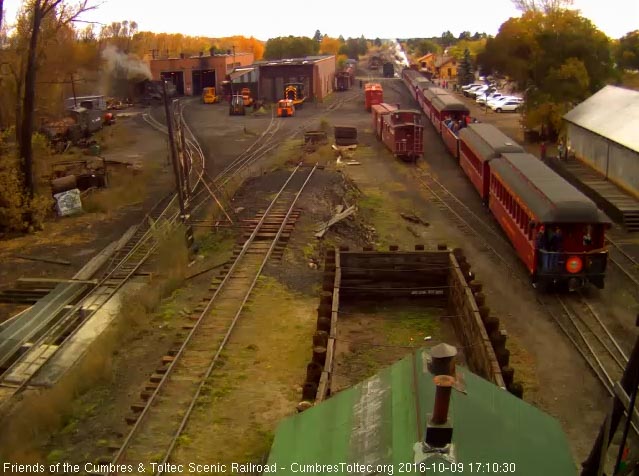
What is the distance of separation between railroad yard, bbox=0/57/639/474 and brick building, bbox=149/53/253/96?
44.3 metres

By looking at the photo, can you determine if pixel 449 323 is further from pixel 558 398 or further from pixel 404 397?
pixel 404 397

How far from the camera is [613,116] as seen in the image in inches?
1118

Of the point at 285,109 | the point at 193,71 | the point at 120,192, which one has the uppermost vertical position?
the point at 193,71

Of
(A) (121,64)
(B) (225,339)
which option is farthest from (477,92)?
(B) (225,339)

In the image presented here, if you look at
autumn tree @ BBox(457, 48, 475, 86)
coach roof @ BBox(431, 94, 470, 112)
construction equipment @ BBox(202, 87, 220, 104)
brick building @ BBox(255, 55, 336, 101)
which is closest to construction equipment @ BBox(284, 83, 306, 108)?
brick building @ BBox(255, 55, 336, 101)

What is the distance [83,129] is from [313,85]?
24.9 metres

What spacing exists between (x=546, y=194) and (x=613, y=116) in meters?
14.3

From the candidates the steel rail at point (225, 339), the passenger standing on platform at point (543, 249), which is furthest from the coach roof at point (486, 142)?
the passenger standing on platform at point (543, 249)

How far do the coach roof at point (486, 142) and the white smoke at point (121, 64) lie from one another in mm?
27854

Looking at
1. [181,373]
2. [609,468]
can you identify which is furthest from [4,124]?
[609,468]

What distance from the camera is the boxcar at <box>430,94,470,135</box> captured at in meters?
36.8

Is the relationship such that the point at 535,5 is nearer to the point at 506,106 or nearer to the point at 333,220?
the point at 506,106

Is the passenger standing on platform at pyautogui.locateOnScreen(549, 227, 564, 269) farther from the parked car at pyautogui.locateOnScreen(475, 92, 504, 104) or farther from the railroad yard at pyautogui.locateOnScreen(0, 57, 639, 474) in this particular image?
the parked car at pyautogui.locateOnScreen(475, 92, 504, 104)

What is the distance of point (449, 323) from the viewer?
14.8 m
